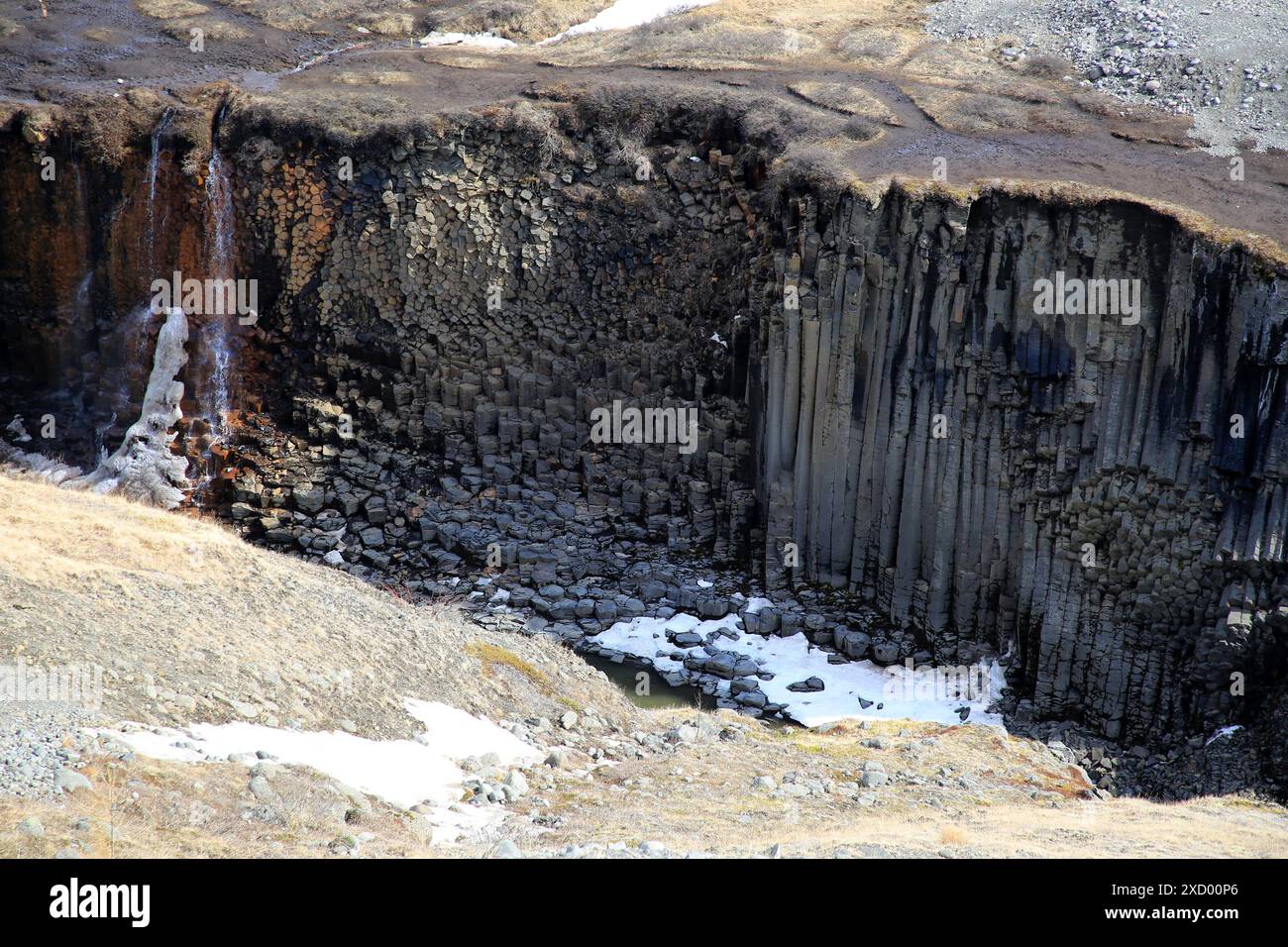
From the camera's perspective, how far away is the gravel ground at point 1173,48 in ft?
109

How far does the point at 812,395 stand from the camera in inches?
1262

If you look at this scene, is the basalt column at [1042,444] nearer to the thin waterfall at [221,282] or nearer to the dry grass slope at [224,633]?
the dry grass slope at [224,633]

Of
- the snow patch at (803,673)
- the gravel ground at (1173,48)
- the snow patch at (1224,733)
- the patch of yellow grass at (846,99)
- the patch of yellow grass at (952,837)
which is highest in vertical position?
the gravel ground at (1173,48)

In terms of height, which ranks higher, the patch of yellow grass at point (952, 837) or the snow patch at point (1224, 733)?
the patch of yellow grass at point (952, 837)

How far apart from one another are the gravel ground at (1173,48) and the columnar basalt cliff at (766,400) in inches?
286

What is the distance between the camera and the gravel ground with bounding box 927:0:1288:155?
109ft

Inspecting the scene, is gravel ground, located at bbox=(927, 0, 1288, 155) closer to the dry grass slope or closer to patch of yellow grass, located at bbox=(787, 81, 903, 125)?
patch of yellow grass, located at bbox=(787, 81, 903, 125)

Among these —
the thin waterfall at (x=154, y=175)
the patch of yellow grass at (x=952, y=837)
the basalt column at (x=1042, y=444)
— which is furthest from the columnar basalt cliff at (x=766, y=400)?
the patch of yellow grass at (x=952, y=837)

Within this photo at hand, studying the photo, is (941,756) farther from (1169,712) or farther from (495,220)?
(495,220)

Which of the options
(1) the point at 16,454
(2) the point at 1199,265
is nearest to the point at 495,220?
(1) the point at 16,454

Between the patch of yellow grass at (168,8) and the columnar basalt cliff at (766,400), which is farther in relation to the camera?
the patch of yellow grass at (168,8)

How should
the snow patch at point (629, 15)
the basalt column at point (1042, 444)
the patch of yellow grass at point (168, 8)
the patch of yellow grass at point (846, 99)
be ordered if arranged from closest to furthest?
1. the basalt column at point (1042, 444)
2. the patch of yellow grass at point (846, 99)
3. the snow patch at point (629, 15)
4. the patch of yellow grass at point (168, 8)

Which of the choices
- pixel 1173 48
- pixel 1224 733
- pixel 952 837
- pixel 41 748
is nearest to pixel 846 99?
pixel 1173 48

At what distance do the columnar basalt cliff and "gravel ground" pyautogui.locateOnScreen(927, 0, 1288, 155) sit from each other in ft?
23.8
